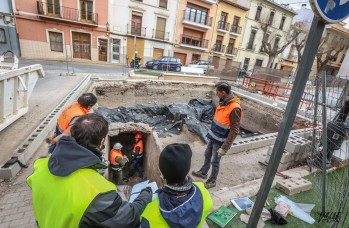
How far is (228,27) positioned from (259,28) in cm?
579

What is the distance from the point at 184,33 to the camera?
25109 millimetres

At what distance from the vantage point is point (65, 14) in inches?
734

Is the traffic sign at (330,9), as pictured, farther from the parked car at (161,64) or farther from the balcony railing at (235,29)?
the balcony railing at (235,29)

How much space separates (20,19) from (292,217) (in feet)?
75.5

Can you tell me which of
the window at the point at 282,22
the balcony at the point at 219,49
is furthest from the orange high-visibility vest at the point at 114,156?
the window at the point at 282,22

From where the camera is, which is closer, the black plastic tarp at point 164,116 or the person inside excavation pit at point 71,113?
the person inside excavation pit at point 71,113

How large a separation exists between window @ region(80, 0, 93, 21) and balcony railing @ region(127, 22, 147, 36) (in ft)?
12.6

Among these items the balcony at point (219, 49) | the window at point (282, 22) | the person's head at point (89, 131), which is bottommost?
the person's head at point (89, 131)

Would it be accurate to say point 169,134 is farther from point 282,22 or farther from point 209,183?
point 282,22

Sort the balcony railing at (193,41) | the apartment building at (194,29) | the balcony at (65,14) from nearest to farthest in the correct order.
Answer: the balcony at (65,14) → the apartment building at (194,29) → the balcony railing at (193,41)

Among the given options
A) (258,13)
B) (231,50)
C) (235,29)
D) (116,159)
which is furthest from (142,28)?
(116,159)

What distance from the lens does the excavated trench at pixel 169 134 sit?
4.70 m

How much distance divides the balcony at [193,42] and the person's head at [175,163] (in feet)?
81.9

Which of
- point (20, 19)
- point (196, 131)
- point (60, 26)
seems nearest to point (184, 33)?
point (60, 26)
